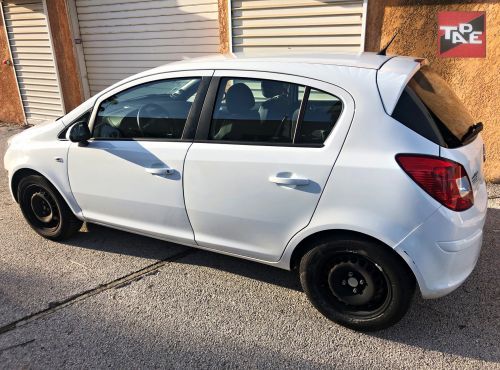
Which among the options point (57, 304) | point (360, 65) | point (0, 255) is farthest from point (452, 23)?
point (0, 255)

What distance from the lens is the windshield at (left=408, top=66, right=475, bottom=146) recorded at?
2.45 metres

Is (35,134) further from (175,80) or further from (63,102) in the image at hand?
(63,102)

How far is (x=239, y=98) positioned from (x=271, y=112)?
11.1 inches

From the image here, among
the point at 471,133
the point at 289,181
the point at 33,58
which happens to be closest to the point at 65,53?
the point at 33,58

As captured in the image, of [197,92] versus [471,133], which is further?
[197,92]

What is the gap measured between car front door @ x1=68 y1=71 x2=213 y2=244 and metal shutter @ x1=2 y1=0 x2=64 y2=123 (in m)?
5.67

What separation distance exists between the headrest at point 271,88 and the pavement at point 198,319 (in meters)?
1.41

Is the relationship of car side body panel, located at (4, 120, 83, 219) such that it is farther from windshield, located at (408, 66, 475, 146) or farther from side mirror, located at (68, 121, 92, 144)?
windshield, located at (408, 66, 475, 146)

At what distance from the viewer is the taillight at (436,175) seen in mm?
2250

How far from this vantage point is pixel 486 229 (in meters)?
3.85

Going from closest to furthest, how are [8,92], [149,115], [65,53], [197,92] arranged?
[197,92] < [149,115] < [65,53] < [8,92]

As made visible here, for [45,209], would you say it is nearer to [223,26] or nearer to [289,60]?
[289,60]

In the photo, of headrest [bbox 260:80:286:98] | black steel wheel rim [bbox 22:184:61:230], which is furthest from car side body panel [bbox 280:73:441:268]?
black steel wheel rim [bbox 22:184:61:230]

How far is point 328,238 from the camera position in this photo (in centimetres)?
258
